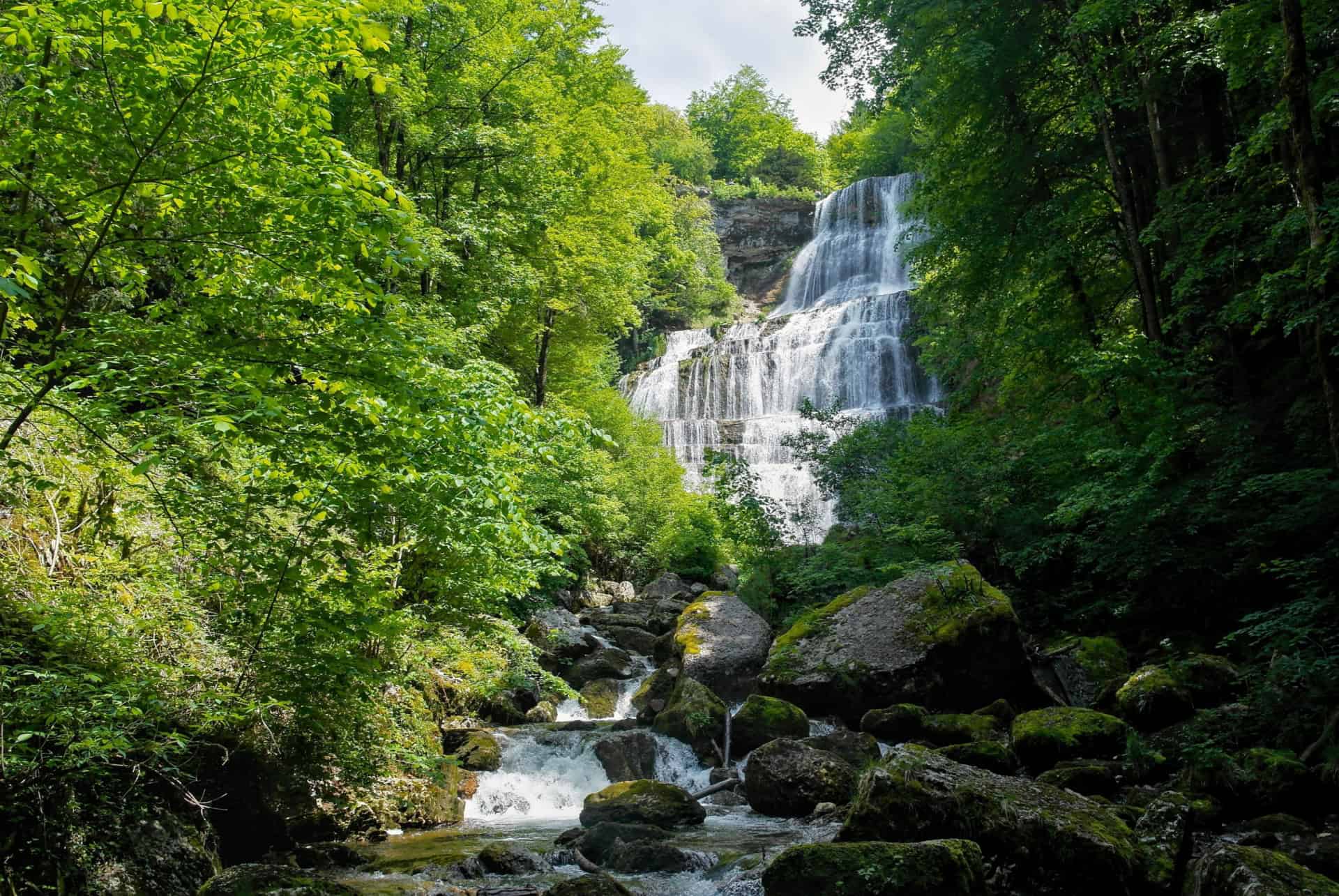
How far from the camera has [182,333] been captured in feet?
13.2

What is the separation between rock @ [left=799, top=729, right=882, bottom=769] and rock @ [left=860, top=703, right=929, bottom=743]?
0.49m

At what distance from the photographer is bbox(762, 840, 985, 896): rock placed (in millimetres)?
4914

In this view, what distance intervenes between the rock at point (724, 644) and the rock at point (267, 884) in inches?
290

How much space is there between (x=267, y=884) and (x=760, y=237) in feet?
144

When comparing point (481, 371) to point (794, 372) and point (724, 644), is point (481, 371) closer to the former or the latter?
point (724, 644)

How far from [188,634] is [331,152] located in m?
3.66

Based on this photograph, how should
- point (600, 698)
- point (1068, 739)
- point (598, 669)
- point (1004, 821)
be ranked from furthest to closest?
1. point (598, 669)
2. point (600, 698)
3. point (1068, 739)
4. point (1004, 821)

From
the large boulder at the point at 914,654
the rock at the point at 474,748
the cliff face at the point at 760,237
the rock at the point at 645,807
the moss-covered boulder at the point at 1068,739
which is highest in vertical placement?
the cliff face at the point at 760,237

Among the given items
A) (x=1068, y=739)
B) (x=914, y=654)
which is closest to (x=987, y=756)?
(x=1068, y=739)

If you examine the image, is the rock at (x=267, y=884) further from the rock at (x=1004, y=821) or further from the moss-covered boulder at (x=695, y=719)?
the moss-covered boulder at (x=695, y=719)

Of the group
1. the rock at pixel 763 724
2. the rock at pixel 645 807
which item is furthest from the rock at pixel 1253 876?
the rock at pixel 763 724

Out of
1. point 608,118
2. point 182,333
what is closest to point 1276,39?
point 182,333

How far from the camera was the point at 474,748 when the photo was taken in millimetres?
10195

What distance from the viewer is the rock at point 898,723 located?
962 centimetres
